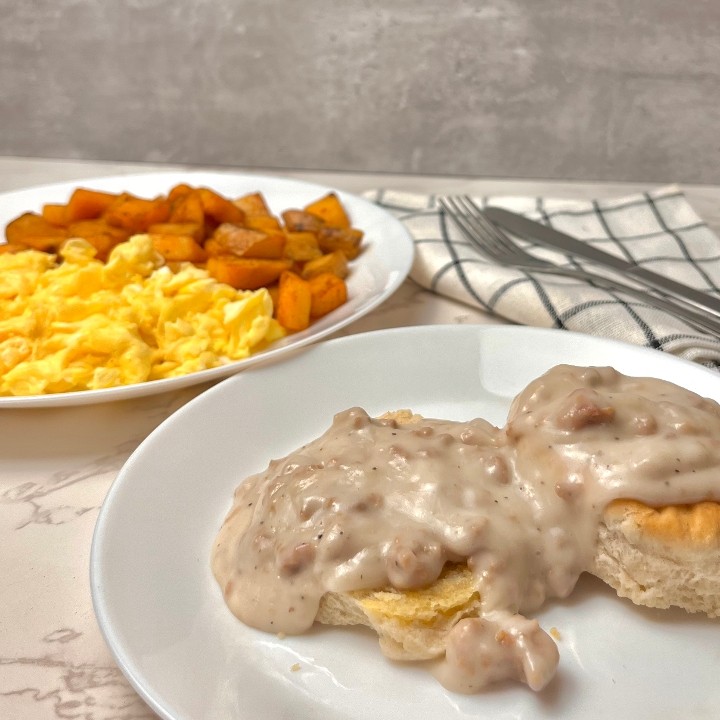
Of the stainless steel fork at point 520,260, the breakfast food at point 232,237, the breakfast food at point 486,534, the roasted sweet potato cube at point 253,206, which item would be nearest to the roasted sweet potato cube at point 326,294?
the breakfast food at point 232,237

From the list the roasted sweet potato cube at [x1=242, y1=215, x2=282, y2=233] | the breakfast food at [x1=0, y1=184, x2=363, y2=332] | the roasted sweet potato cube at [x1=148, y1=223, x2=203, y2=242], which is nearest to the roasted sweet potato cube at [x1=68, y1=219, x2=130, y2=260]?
the breakfast food at [x1=0, y1=184, x2=363, y2=332]

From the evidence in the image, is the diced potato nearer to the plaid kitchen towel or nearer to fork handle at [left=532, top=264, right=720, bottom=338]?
the plaid kitchen towel

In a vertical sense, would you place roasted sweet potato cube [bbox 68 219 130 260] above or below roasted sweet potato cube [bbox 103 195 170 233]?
below

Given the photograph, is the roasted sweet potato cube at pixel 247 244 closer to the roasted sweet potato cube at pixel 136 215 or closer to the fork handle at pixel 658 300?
the roasted sweet potato cube at pixel 136 215

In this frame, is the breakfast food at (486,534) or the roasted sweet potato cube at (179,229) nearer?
the breakfast food at (486,534)

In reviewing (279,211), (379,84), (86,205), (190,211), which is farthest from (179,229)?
(379,84)
